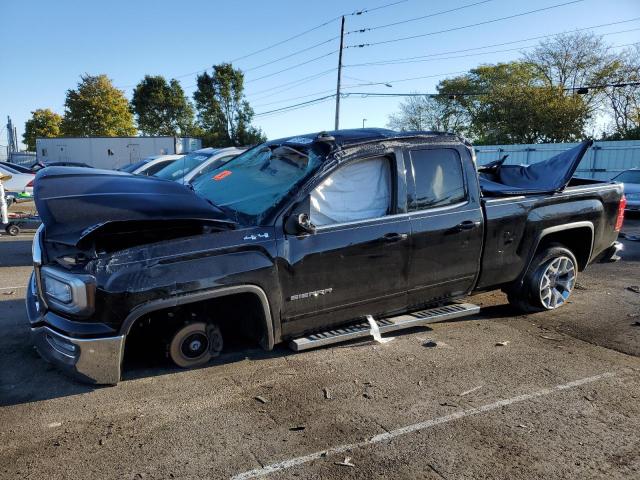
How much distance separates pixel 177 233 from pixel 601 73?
46.8 meters

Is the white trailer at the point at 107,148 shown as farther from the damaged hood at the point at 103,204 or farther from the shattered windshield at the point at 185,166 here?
the damaged hood at the point at 103,204

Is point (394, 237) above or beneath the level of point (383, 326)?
above

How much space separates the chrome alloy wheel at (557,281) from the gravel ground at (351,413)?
749 mm

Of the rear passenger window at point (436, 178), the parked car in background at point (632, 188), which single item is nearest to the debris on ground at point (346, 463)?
the rear passenger window at point (436, 178)

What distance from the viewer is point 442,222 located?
4.69 metres

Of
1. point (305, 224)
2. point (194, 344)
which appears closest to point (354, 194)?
point (305, 224)

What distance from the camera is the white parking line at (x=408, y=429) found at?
288cm

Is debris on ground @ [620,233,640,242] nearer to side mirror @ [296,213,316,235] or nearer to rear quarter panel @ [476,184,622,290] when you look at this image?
rear quarter panel @ [476,184,622,290]

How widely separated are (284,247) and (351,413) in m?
1.31

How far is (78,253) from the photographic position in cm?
358

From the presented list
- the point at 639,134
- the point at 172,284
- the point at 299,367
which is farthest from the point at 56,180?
the point at 639,134

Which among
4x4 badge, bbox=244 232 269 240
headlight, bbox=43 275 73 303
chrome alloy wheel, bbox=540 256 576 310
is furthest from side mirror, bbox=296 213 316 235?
chrome alloy wheel, bbox=540 256 576 310

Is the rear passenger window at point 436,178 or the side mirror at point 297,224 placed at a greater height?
the rear passenger window at point 436,178

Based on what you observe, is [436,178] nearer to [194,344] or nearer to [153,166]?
[194,344]
